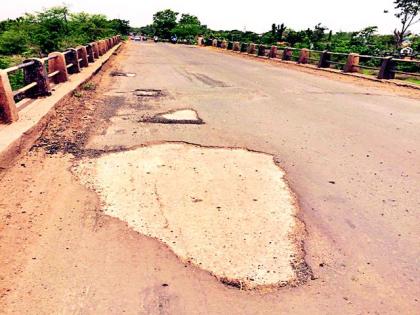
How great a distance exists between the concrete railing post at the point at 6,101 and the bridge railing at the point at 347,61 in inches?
464

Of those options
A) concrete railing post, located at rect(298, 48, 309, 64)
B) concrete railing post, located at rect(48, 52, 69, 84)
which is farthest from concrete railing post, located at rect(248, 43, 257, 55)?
concrete railing post, located at rect(48, 52, 69, 84)

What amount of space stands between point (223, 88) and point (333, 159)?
607 cm

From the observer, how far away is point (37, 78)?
7336 millimetres

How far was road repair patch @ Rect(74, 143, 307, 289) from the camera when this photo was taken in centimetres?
275

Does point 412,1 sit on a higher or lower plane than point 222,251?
higher

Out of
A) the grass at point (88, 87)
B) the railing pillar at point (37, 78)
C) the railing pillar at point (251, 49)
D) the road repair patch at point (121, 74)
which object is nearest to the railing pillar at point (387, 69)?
the road repair patch at point (121, 74)

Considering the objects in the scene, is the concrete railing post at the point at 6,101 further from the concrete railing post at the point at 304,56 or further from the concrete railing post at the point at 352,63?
the concrete railing post at the point at 304,56

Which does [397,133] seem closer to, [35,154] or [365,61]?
[35,154]

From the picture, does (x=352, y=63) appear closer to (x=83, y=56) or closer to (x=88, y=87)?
(x=83, y=56)

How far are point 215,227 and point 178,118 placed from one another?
3.89m

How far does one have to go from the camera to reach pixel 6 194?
3.68 meters

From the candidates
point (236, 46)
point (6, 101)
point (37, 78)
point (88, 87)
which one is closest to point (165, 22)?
point (236, 46)

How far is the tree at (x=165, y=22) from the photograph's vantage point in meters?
97.4

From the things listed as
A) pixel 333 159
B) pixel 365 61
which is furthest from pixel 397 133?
pixel 365 61
